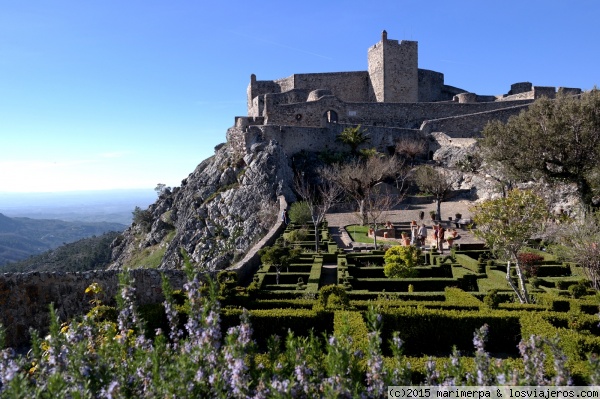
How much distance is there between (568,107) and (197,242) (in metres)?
25.9

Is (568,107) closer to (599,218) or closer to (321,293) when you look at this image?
(599,218)

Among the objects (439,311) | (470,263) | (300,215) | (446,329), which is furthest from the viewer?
(300,215)

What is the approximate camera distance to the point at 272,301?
35.3 feet

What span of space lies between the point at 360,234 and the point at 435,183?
6699 millimetres

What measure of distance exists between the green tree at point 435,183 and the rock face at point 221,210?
9772 mm

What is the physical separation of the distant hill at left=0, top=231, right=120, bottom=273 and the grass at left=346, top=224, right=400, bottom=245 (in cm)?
3753

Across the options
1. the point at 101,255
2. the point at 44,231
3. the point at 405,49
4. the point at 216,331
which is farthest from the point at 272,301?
the point at 44,231

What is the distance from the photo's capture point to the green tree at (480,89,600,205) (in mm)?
22000

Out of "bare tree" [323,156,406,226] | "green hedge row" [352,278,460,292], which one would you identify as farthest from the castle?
"green hedge row" [352,278,460,292]

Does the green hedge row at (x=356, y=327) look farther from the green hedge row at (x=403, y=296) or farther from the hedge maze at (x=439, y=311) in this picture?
the green hedge row at (x=403, y=296)

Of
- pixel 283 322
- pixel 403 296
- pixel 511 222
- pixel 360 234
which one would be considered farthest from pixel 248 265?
pixel 360 234

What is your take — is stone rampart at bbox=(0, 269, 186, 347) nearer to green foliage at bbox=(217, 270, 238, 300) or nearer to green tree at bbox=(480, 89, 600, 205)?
green foliage at bbox=(217, 270, 238, 300)

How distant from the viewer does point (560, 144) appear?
878 inches

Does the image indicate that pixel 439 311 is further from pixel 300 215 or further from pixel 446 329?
pixel 300 215
